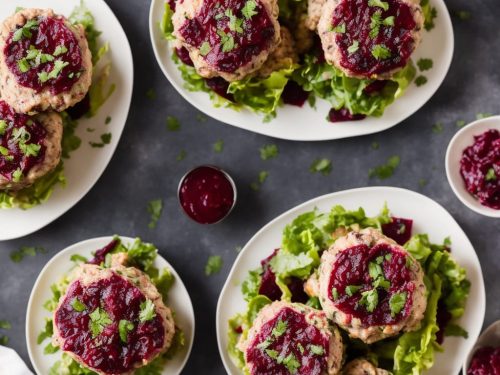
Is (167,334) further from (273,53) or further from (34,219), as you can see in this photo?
(273,53)

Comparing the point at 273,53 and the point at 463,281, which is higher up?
the point at 273,53

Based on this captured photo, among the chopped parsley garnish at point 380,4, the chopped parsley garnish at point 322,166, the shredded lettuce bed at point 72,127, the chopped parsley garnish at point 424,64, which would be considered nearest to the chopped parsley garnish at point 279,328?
the chopped parsley garnish at point 322,166

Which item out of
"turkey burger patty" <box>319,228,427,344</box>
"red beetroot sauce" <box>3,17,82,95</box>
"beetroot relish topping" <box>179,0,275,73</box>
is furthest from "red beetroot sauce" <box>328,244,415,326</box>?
"red beetroot sauce" <box>3,17,82,95</box>

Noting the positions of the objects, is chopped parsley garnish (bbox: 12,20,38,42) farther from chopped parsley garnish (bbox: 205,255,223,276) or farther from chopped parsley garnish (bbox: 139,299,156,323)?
chopped parsley garnish (bbox: 205,255,223,276)

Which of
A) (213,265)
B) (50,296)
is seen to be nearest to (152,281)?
(213,265)

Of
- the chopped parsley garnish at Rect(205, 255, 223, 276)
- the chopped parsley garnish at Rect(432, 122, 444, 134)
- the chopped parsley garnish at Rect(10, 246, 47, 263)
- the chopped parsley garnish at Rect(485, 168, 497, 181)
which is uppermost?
the chopped parsley garnish at Rect(432, 122, 444, 134)

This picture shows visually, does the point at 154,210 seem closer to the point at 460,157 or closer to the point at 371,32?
the point at 371,32

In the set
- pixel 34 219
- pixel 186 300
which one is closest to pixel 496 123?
pixel 186 300
